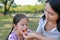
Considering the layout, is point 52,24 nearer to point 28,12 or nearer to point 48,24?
point 48,24

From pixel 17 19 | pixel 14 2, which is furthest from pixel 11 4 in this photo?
pixel 17 19

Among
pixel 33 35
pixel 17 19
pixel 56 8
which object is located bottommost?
pixel 17 19

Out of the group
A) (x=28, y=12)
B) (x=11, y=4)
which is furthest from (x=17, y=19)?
(x=11, y=4)

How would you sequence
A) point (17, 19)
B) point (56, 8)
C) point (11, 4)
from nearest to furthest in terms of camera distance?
point (56, 8), point (17, 19), point (11, 4)

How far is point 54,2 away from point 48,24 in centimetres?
12

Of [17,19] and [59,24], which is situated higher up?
[59,24]

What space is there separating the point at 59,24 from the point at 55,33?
0.05m

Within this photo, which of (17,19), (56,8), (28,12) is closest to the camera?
(56,8)

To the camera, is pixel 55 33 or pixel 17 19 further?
pixel 17 19

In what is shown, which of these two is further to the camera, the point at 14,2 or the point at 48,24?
the point at 14,2

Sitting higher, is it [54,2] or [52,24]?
[54,2]

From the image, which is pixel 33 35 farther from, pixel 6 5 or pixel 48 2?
pixel 6 5

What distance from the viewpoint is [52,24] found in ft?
3.48

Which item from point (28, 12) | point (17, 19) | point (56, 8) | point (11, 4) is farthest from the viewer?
point (11, 4)
